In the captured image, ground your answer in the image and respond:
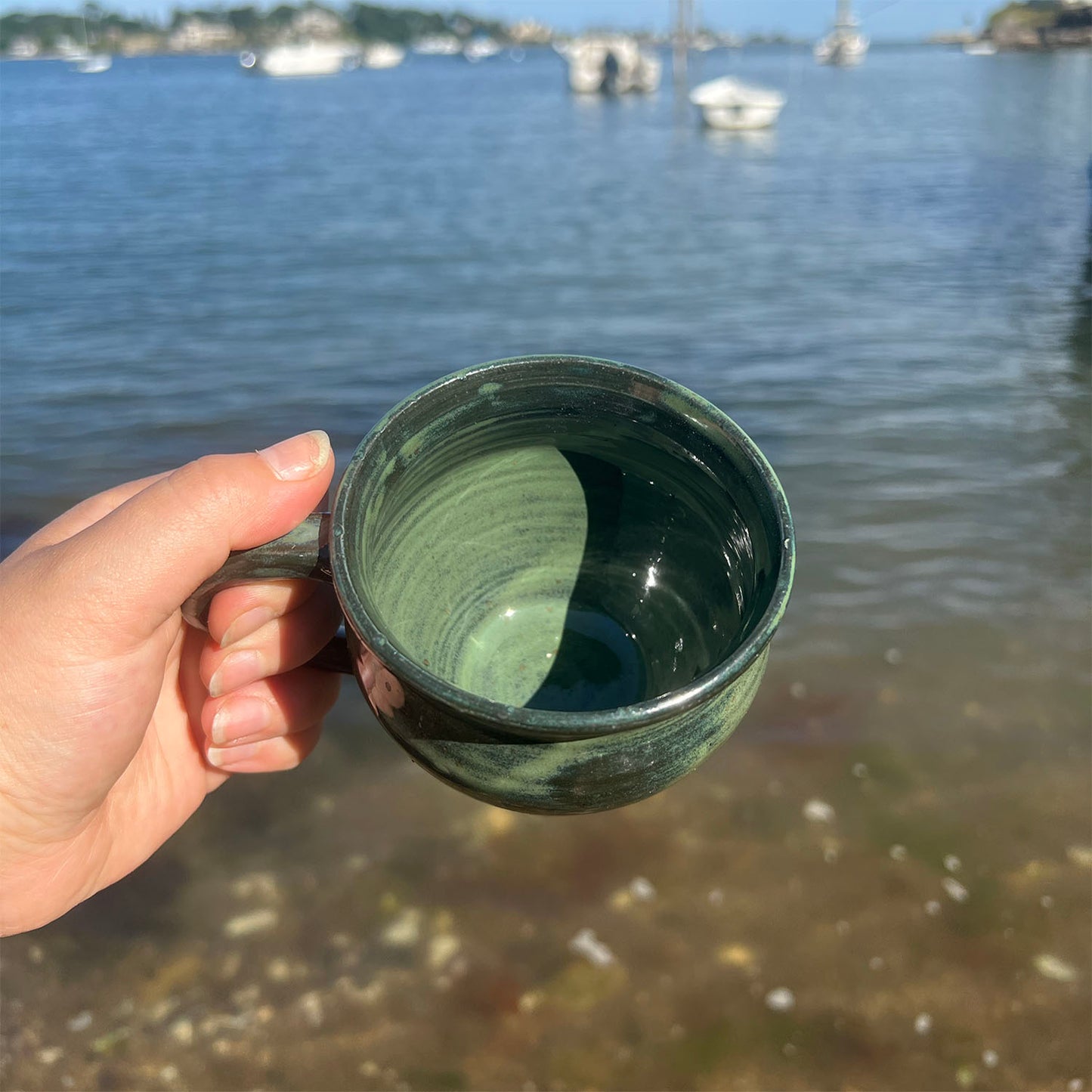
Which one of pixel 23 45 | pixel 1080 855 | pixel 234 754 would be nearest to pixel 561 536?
pixel 234 754

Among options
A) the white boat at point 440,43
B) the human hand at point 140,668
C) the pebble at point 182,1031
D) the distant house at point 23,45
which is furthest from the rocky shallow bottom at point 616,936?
the white boat at point 440,43

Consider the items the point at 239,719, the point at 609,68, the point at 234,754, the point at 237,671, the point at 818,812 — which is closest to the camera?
the point at 237,671

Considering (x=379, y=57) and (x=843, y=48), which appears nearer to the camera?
(x=843, y=48)

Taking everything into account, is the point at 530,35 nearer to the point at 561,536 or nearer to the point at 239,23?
the point at 239,23

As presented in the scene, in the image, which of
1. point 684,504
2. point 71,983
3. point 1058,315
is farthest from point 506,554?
point 1058,315

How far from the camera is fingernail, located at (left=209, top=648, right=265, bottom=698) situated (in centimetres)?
222

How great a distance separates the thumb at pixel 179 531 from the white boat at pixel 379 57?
121m

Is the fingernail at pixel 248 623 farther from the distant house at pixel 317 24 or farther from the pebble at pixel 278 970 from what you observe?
the distant house at pixel 317 24

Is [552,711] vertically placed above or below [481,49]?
below

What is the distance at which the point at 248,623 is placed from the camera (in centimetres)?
214

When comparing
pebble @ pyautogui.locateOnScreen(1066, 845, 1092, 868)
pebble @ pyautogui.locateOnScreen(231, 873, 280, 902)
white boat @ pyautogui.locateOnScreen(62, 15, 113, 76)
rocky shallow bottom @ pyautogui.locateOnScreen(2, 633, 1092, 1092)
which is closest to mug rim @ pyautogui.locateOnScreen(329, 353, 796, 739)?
rocky shallow bottom @ pyautogui.locateOnScreen(2, 633, 1092, 1092)

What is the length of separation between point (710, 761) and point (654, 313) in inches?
285

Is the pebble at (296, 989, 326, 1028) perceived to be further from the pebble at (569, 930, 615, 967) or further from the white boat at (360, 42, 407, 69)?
the white boat at (360, 42, 407, 69)

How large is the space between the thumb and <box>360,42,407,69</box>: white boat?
120555 mm
